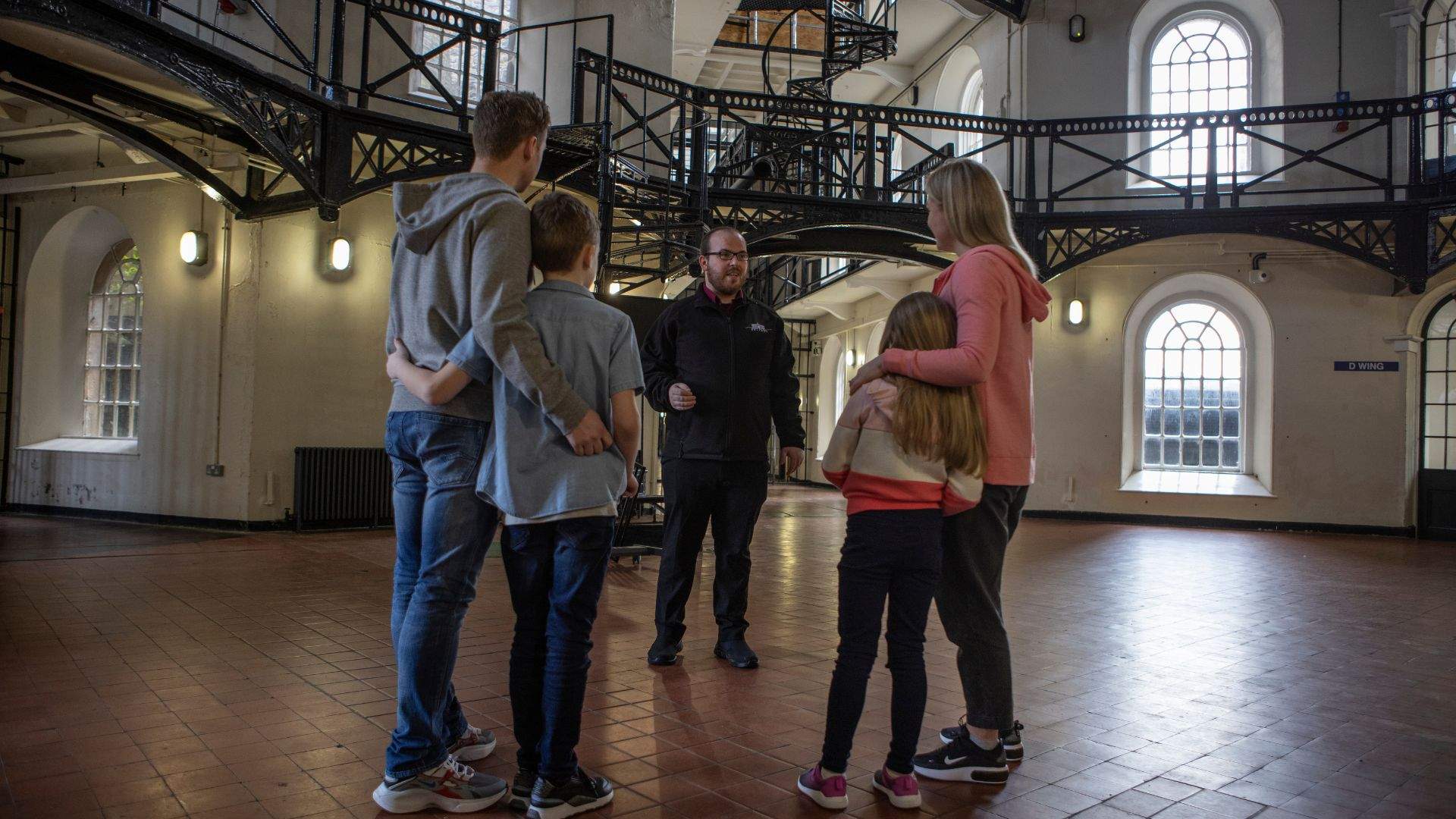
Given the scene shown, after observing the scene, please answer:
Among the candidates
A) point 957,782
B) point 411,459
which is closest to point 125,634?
point 411,459

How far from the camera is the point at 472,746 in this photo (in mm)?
2936

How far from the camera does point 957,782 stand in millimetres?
2844

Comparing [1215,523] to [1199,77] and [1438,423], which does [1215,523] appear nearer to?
[1438,423]

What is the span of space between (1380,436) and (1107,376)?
347 cm

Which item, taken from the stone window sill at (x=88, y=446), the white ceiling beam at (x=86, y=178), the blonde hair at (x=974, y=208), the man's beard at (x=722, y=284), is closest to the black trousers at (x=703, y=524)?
the man's beard at (x=722, y=284)

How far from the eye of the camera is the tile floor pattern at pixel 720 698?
2713 millimetres

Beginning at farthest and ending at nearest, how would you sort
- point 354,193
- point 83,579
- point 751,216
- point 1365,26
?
point 1365,26 → point 751,216 → point 354,193 → point 83,579

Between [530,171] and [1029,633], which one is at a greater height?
[530,171]

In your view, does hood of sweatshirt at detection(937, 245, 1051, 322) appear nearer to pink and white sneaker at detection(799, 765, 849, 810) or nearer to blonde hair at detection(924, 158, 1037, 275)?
blonde hair at detection(924, 158, 1037, 275)

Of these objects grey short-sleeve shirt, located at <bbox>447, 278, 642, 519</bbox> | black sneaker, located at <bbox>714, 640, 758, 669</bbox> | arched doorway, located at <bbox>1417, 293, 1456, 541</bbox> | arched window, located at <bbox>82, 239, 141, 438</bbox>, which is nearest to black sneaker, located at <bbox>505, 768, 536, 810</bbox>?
grey short-sleeve shirt, located at <bbox>447, 278, 642, 519</bbox>

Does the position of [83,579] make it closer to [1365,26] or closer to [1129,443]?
[1129,443]

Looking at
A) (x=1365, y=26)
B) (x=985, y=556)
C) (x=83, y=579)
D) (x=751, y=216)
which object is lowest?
(x=83, y=579)

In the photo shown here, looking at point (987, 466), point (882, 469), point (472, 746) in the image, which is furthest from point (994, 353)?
point (472, 746)

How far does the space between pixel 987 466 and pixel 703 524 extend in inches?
69.8
